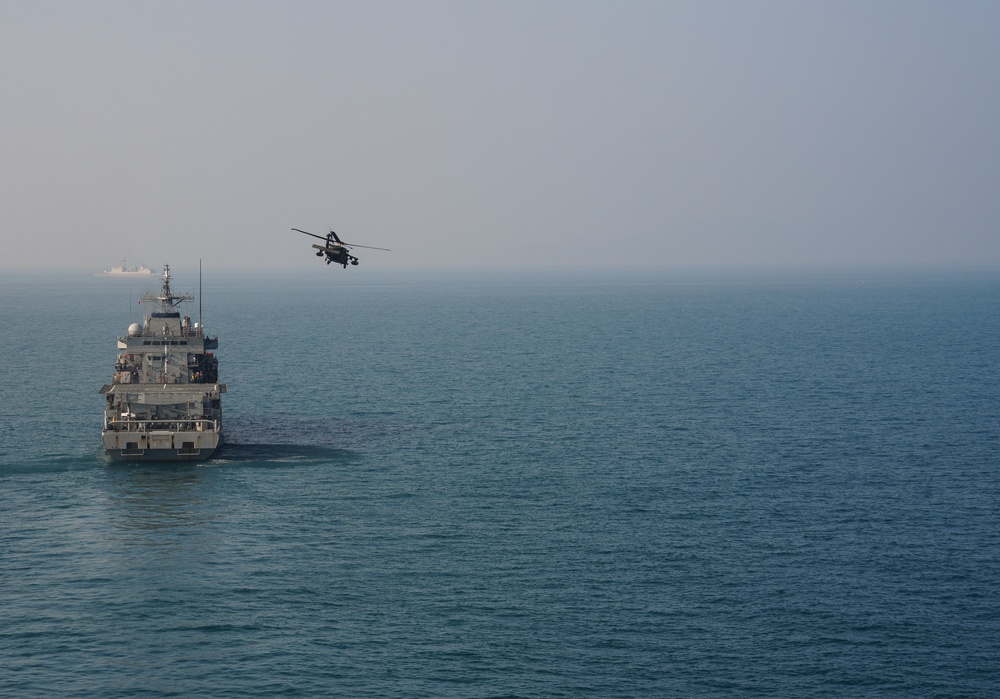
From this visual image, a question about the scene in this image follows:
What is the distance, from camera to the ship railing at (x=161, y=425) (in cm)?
10225

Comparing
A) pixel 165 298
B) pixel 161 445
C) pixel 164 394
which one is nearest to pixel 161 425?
pixel 164 394

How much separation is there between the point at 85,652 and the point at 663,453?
59.8 m

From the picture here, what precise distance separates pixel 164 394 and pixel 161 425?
2.88 m

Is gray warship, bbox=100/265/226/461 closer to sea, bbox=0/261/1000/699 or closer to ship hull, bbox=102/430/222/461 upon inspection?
ship hull, bbox=102/430/222/461

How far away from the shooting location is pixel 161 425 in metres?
106

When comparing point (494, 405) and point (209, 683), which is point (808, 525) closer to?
point (209, 683)

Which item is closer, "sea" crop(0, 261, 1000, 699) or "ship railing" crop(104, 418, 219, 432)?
"sea" crop(0, 261, 1000, 699)

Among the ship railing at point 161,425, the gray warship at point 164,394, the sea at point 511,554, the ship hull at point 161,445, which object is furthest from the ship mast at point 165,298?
the ship hull at point 161,445

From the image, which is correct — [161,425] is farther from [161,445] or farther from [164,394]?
[161,445]

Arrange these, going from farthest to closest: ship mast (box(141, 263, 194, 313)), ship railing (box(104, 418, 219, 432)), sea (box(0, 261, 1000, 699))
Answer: ship mast (box(141, 263, 194, 313)), ship railing (box(104, 418, 219, 432)), sea (box(0, 261, 1000, 699))

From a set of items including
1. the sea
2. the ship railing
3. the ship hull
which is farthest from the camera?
the ship railing

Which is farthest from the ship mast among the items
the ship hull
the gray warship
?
the ship hull

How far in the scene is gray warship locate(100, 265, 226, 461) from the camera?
Result: 101 m

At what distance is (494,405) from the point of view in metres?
136
